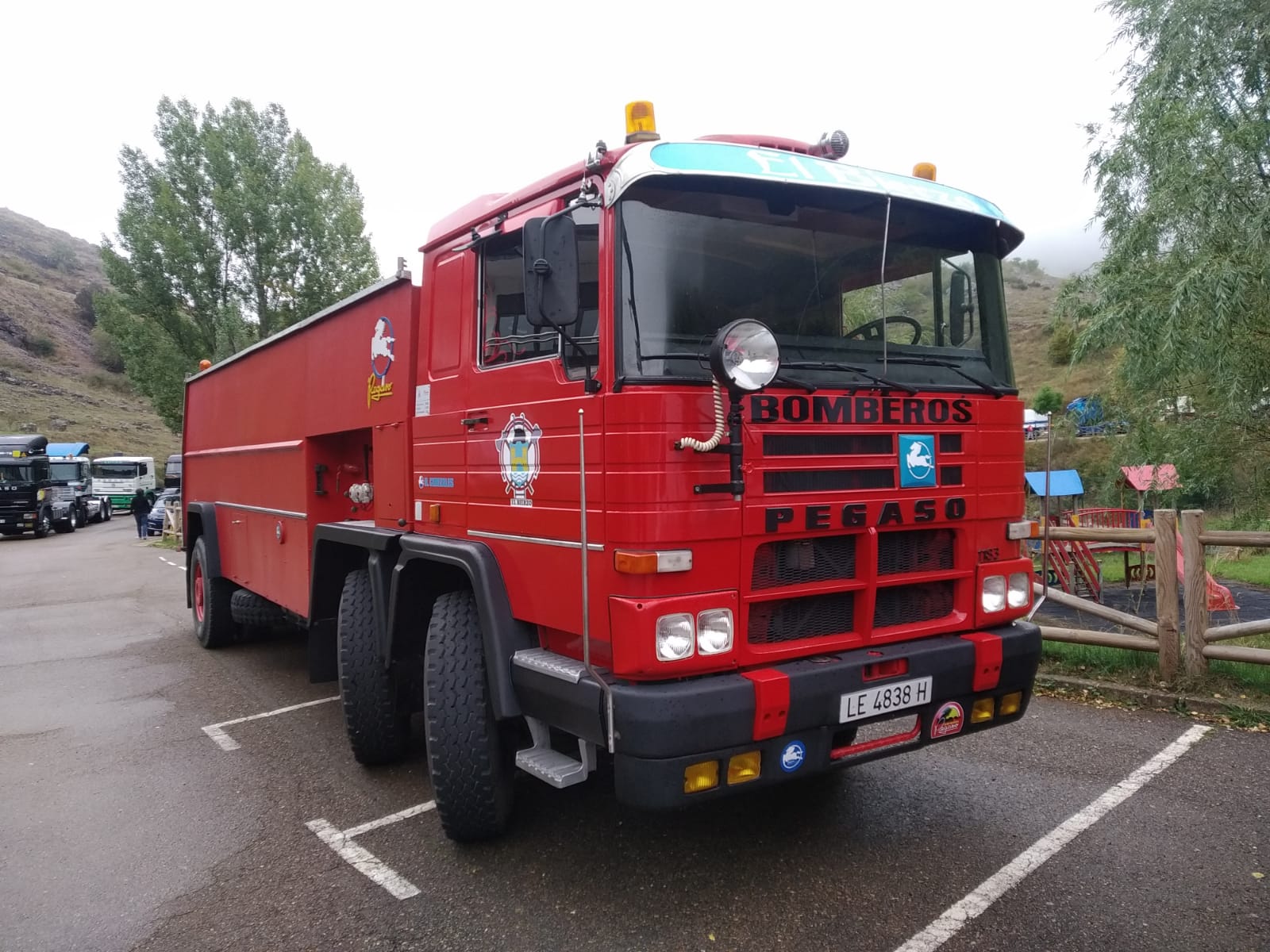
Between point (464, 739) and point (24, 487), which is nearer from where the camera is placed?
point (464, 739)

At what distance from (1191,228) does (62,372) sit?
7100 cm

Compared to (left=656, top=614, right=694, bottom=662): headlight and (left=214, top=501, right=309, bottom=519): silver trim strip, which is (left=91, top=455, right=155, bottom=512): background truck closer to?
(left=214, top=501, right=309, bottom=519): silver trim strip

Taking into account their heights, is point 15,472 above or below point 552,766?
above

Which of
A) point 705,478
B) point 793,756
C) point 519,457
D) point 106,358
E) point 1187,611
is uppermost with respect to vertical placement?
point 106,358

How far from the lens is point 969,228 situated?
149 inches

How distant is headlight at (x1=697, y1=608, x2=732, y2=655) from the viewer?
9.71 ft

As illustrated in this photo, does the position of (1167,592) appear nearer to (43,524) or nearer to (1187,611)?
(1187,611)

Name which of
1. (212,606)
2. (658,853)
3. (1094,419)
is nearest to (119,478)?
(212,606)

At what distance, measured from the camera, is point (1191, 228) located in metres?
8.29

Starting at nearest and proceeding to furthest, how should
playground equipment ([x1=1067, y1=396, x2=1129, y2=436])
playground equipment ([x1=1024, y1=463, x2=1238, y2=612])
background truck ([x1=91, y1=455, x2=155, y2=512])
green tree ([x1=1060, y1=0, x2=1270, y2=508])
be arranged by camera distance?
1. playground equipment ([x1=1024, y1=463, x2=1238, y2=612])
2. green tree ([x1=1060, y1=0, x2=1270, y2=508])
3. playground equipment ([x1=1067, y1=396, x2=1129, y2=436])
4. background truck ([x1=91, y1=455, x2=155, y2=512])

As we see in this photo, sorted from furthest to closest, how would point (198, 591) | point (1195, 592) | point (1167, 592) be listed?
1. point (198, 591)
2. point (1167, 592)
3. point (1195, 592)

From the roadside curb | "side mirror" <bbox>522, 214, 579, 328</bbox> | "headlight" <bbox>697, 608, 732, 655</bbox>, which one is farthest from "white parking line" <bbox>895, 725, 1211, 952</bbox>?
"side mirror" <bbox>522, 214, 579, 328</bbox>

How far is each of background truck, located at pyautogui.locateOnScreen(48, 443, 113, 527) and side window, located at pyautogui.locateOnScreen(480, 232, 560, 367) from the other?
32.4 meters

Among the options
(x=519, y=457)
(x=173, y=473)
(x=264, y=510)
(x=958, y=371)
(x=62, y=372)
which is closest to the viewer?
(x=519, y=457)
